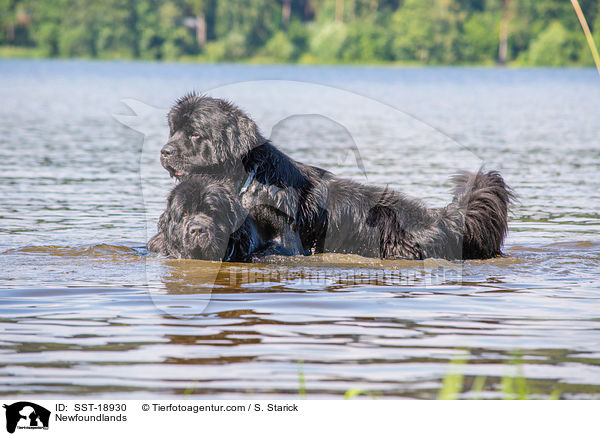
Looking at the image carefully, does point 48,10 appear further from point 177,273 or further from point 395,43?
point 177,273

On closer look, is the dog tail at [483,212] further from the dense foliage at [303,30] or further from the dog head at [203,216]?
the dense foliage at [303,30]

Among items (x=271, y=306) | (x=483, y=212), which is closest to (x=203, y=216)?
(x=271, y=306)

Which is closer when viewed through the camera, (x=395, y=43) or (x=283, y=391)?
(x=283, y=391)

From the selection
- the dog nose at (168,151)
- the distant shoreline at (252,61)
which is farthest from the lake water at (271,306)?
the distant shoreline at (252,61)

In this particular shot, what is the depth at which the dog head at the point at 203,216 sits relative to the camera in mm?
7082

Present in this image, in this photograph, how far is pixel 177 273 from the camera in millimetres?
6934

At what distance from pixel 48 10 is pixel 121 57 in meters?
8.60

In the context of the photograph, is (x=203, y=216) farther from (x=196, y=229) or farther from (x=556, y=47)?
(x=556, y=47)

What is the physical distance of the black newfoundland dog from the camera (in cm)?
698

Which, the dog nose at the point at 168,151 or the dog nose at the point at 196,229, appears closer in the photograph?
the dog nose at the point at 168,151

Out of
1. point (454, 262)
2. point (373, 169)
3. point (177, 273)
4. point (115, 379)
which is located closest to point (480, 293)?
point (454, 262)

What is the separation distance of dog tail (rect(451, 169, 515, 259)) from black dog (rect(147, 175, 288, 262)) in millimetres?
1626
